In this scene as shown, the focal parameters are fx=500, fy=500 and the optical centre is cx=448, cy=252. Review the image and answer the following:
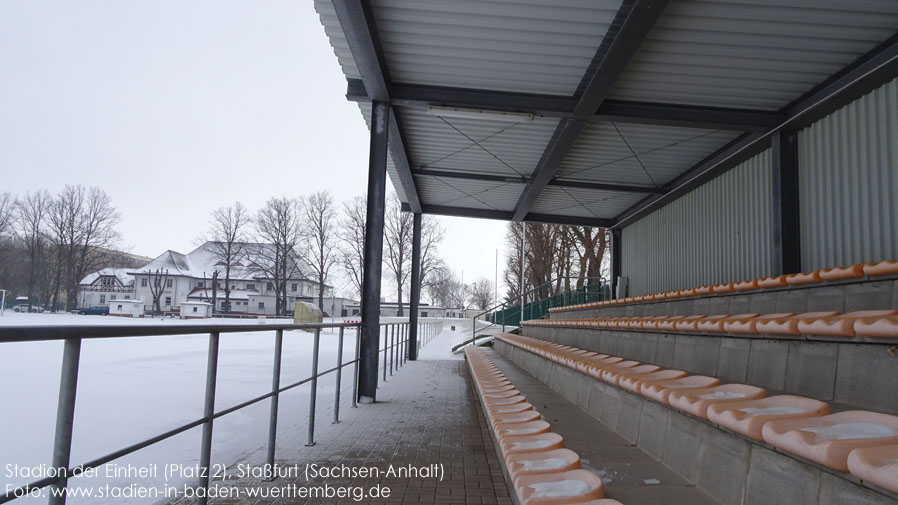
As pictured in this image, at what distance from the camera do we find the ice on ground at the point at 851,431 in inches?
59.3

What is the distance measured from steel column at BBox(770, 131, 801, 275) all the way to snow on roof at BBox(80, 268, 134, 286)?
206 ft

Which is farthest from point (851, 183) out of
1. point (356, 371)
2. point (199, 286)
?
point (199, 286)

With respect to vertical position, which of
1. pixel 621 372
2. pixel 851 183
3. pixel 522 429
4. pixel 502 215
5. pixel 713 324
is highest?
pixel 502 215

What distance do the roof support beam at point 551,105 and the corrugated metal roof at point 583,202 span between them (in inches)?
183

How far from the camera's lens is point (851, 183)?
5711mm

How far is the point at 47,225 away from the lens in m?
40.2

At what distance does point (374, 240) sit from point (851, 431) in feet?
19.0

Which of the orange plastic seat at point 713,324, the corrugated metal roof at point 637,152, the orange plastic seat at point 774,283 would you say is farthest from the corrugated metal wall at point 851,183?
the orange plastic seat at point 713,324

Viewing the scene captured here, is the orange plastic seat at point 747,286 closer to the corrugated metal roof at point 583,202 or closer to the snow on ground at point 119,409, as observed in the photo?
the snow on ground at point 119,409

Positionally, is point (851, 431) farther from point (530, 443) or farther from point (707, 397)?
point (530, 443)

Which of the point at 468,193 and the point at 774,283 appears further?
the point at 468,193

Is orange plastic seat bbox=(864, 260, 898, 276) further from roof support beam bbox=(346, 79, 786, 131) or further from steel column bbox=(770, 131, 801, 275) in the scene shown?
roof support beam bbox=(346, 79, 786, 131)

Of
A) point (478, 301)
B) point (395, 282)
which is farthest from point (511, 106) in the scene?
point (478, 301)

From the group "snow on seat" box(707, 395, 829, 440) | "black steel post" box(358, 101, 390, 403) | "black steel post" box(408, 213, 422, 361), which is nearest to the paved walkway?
"black steel post" box(358, 101, 390, 403)
